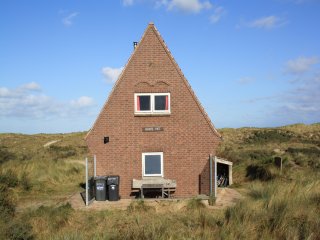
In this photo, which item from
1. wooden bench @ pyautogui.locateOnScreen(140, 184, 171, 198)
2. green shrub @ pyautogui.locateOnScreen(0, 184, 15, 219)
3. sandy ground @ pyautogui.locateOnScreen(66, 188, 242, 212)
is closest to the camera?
green shrub @ pyautogui.locateOnScreen(0, 184, 15, 219)

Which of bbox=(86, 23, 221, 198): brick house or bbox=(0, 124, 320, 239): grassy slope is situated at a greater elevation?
bbox=(86, 23, 221, 198): brick house

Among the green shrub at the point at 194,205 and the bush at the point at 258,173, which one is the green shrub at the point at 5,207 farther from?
the bush at the point at 258,173

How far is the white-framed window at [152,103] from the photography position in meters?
20.0

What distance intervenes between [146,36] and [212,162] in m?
6.78

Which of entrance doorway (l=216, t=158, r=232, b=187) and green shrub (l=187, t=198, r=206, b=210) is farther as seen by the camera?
entrance doorway (l=216, t=158, r=232, b=187)

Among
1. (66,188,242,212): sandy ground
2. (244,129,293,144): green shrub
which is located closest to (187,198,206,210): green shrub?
(66,188,242,212): sandy ground

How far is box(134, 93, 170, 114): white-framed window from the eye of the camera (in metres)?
20.0

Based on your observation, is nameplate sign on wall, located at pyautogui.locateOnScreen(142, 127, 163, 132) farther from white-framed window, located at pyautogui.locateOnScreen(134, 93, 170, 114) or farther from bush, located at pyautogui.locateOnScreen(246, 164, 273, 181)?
bush, located at pyautogui.locateOnScreen(246, 164, 273, 181)

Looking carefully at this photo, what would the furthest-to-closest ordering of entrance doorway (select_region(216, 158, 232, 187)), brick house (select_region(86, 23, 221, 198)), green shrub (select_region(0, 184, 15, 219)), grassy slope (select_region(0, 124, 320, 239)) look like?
entrance doorway (select_region(216, 158, 232, 187))
brick house (select_region(86, 23, 221, 198))
green shrub (select_region(0, 184, 15, 219))
grassy slope (select_region(0, 124, 320, 239))

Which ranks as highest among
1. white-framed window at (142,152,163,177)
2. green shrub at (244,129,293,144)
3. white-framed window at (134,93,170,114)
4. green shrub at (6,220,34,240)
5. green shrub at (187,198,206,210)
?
white-framed window at (134,93,170,114)

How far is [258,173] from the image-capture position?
24281 mm

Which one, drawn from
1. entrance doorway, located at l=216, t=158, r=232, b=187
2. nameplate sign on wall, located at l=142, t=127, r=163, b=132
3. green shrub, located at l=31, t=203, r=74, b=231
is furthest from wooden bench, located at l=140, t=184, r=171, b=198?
entrance doorway, located at l=216, t=158, r=232, b=187

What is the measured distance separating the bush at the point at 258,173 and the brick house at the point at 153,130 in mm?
5036

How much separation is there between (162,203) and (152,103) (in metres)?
5.43
